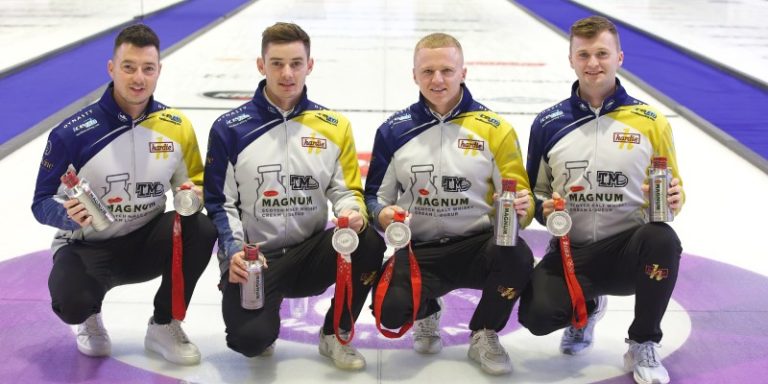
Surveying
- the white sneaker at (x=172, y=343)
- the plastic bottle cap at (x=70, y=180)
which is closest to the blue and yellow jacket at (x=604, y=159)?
the white sneaker at (x=172, y=343)

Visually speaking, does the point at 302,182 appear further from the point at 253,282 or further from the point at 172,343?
the point at 172,343

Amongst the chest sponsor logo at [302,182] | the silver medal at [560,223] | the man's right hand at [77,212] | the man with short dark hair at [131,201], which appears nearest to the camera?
the man's right hand at [77,212]

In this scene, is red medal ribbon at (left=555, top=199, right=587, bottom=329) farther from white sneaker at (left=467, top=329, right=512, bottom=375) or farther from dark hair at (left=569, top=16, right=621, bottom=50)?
dark hair at (left=569, top=16, right=621, bottom=50)

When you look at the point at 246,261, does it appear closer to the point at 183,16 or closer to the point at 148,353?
the point at 148,353

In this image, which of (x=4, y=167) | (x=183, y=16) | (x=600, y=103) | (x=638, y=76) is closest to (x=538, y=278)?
(x=600, y=103)

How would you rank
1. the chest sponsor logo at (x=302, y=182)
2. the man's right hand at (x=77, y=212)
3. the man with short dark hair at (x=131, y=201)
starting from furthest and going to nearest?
the chest sponsor logo at (x=302, y=182) < the man with short dark hair at (x=131, y=201) < the man's right hand at (x=77, y=212)

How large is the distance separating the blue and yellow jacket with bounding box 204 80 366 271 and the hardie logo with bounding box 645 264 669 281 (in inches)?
37.0

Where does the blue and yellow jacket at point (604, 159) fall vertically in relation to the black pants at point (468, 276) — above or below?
above

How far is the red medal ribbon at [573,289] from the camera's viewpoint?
3195 millimetres

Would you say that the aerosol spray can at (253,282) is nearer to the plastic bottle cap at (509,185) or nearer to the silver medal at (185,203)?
the silver medal at (185,203)

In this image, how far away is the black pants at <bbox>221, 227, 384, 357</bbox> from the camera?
124 inches

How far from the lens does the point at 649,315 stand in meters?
3.16

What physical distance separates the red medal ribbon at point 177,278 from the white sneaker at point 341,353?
1.59 ft

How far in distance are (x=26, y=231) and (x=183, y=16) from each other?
390 inches
